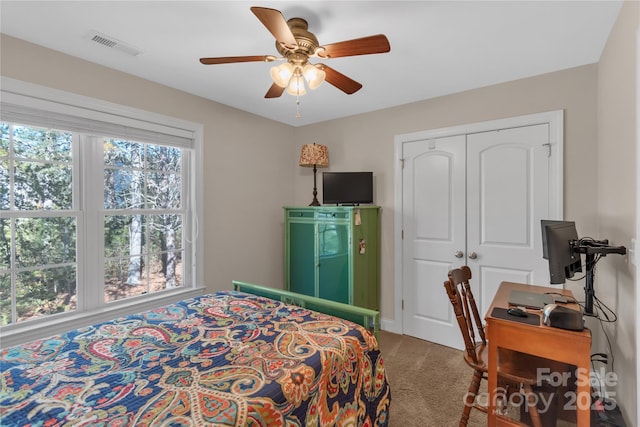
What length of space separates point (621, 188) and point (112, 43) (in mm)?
3268

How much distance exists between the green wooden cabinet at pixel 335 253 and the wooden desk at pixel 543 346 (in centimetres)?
153

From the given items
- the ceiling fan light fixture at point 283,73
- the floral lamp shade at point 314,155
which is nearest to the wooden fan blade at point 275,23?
the ceiling fan light fixture at point 283,73

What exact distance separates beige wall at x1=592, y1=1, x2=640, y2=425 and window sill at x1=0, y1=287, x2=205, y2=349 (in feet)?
10.6

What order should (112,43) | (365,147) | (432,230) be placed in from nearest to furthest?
(112,43) → (432,230) → (365,147)

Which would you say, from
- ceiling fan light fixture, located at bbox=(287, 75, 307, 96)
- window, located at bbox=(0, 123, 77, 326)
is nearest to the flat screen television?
ceiling fan light fixture, located at bbox=(287, 75, 307, 96)

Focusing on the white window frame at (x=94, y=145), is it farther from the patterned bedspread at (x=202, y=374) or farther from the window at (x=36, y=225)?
the patterned bedspread at (x=202, y=374)

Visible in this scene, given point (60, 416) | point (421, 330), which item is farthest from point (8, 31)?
point (421, 330)

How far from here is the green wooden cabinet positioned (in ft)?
10.2

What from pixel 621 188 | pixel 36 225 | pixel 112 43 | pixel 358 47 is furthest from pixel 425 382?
pixel 112 43

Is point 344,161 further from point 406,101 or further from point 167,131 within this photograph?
point 167,131

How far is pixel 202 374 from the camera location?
1256mm

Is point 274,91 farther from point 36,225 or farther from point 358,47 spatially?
point 36,225

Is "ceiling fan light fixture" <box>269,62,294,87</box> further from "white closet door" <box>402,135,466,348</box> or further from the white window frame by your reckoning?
"white closet door" <box>402,135,466,348</box>

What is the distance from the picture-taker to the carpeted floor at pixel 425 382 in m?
1.99
